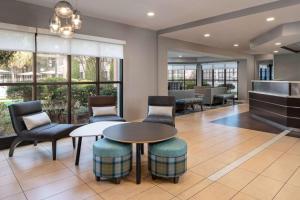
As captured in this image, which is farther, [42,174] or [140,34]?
[140,34]

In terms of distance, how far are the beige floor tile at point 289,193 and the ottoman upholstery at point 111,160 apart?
1.83m

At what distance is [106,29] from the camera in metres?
5.64

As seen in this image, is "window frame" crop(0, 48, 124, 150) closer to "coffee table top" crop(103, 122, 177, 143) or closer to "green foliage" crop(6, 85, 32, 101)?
"green foliage" crop(6, 85, 32, 101)

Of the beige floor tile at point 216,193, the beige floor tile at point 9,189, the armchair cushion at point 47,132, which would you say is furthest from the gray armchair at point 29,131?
the beige floor tile at point 216,193

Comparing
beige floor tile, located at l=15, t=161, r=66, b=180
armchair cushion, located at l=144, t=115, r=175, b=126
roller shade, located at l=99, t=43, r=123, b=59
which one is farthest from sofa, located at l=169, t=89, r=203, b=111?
beige floor tile, located at l=15, t=161, r=66, b=180

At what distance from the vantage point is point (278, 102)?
228 inches

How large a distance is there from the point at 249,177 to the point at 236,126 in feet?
10.7

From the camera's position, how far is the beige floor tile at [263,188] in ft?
8.21

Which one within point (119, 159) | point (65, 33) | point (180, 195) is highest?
point (65, 33)

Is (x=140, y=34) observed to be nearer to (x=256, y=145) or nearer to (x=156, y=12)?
(x=156, y=12)

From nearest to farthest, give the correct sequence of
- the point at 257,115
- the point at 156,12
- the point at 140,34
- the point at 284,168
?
1. the point at 284,168
2. the point at 156,12
3. the point at 140,34
4. the point at 257,115

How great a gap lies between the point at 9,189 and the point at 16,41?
2.91 meters

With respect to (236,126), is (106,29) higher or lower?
higher

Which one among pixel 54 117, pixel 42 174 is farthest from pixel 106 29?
pixel 42 174
